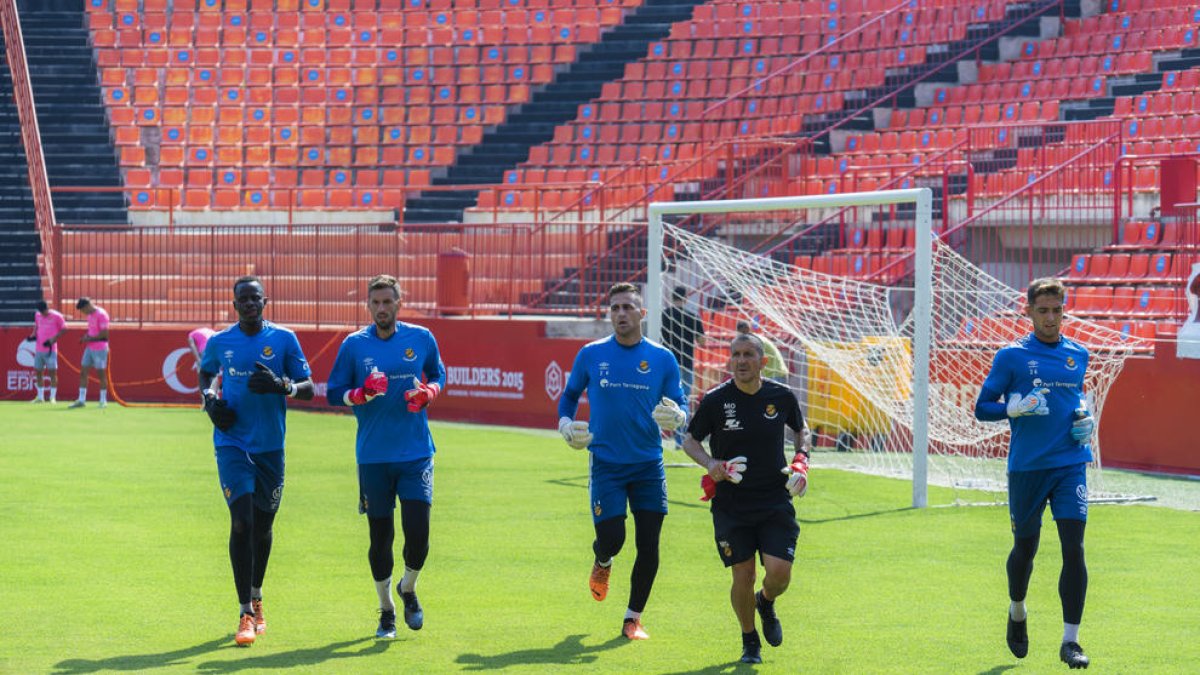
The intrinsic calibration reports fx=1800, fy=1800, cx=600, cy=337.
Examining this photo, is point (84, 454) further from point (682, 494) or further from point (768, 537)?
point (768, 537)

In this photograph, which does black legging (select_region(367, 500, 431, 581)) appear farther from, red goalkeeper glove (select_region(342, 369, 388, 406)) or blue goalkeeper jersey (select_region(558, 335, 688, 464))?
blue goalkeeper jersey (select_region(558, 335, 688, 464))

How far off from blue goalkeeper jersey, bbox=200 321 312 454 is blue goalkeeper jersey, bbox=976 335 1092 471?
3.63 meters

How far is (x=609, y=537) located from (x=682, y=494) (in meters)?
6.73

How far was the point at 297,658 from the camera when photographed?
8.95 meters

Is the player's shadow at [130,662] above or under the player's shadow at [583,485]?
above

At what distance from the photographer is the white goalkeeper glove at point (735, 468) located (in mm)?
8664

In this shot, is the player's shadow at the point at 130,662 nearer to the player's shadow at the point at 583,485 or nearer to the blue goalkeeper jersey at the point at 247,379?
the blue goalkeeper jersey at the point at 247,379

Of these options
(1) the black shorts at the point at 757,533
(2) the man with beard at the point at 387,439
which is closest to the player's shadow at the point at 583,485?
(2) the man with beard at the point at 387,439

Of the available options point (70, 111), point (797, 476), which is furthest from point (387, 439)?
point (70, 111)

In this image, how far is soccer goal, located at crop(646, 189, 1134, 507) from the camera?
1638 cm

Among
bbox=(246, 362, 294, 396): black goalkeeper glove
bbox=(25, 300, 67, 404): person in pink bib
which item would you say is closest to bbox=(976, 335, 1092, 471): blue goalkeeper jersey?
bbox=(246, 362, 294, 396): black goalkeeper glove

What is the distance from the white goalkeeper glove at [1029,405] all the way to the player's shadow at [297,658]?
3.38m

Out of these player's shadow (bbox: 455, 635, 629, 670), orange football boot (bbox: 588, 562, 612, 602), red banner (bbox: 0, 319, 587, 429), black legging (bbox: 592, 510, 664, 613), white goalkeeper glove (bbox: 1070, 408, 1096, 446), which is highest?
white goalkeeper glove (bbox: 1070, 408, 1096, 446)

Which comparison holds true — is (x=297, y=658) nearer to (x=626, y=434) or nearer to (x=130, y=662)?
(x=130, y=662)
